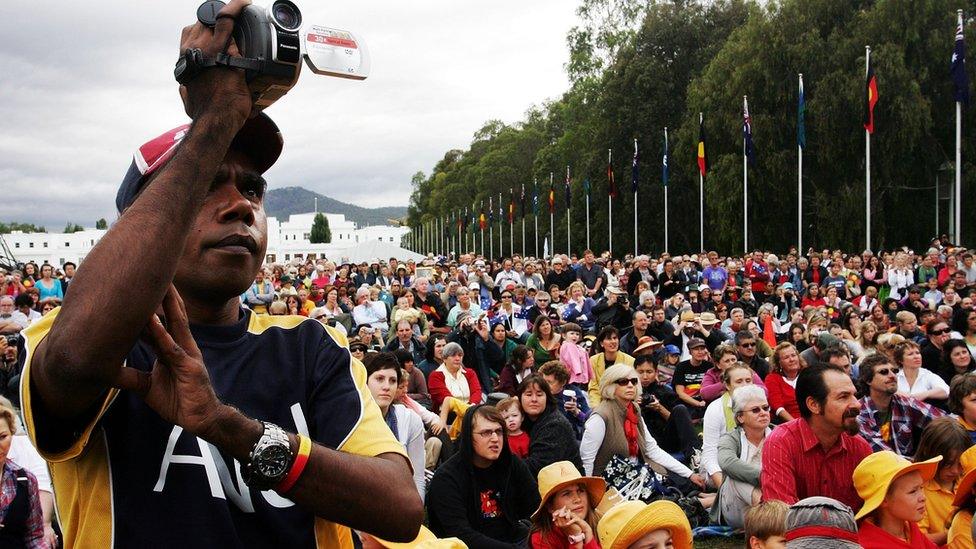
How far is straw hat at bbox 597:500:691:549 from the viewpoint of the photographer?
4414mm

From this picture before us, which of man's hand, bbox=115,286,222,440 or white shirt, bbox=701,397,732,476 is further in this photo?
white shirt, bbox=701,397,732,476

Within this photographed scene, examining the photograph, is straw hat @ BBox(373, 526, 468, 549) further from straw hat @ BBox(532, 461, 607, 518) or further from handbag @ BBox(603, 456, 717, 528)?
handbag @ BBox(603, 456, 717, 528)

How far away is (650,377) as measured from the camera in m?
10.4

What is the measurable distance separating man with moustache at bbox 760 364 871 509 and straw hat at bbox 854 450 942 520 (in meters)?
0.19

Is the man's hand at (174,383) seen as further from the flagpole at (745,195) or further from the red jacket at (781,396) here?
the flagpole at (745,195)

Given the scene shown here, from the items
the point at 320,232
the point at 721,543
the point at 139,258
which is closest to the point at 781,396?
the point at 721,543

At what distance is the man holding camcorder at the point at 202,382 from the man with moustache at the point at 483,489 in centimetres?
486

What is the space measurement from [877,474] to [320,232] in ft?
536

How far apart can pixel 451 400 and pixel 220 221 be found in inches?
319

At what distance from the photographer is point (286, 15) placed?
1328mm

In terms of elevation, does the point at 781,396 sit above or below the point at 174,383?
below

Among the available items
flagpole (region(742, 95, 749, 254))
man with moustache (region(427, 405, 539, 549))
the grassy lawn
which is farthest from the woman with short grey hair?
flagpole (region(742, 95, 749, 254))

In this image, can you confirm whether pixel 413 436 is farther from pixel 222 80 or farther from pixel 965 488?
pixel 222 80

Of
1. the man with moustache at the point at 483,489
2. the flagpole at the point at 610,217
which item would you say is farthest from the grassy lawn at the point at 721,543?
the flagpole at the point at 610,217
